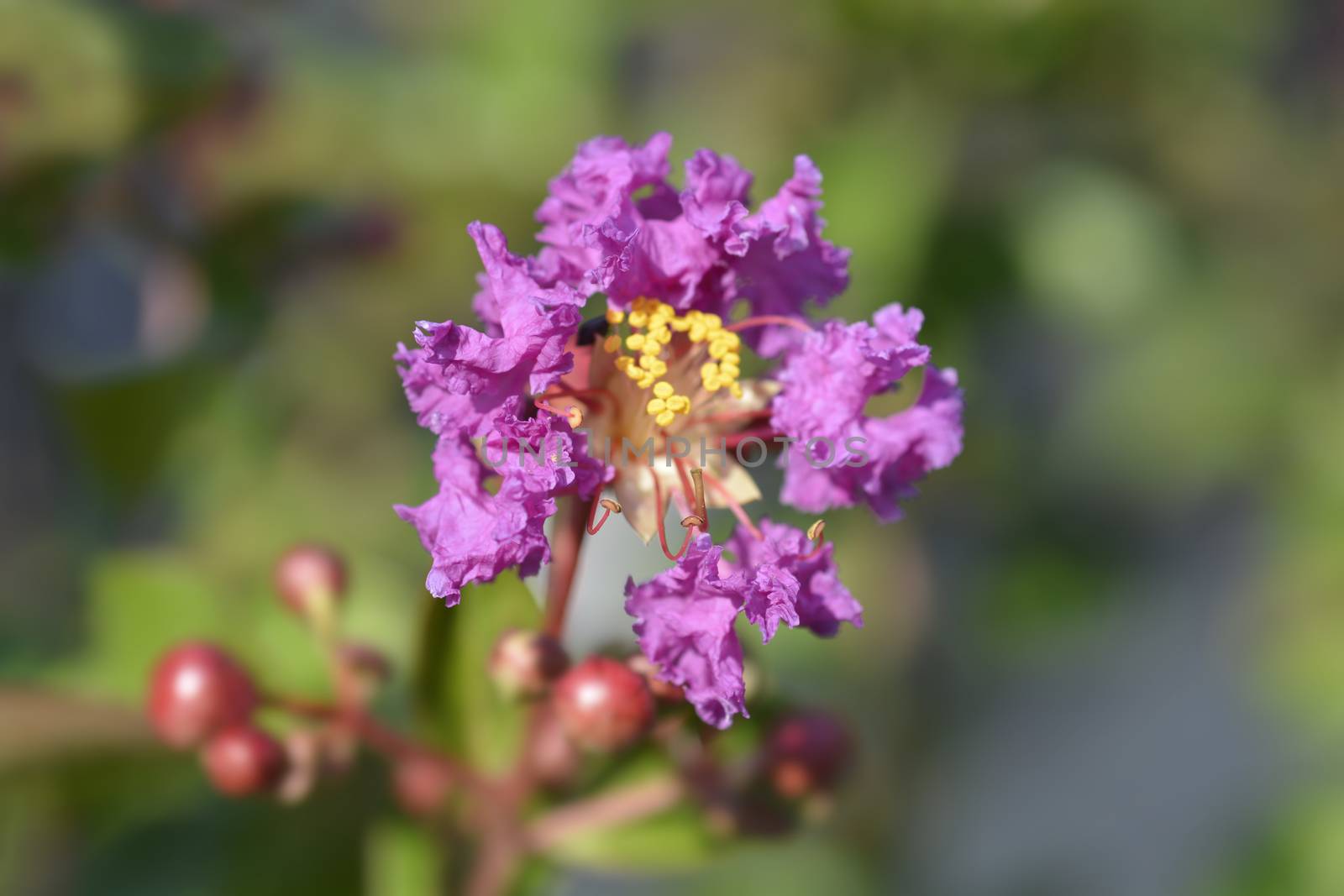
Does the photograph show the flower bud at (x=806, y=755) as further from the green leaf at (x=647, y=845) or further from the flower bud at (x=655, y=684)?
the flower bud at (x=655, y=684)

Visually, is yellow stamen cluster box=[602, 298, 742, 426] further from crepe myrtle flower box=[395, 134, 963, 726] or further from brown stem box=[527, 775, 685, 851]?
brown stem box=[527, 775, 685, 851]

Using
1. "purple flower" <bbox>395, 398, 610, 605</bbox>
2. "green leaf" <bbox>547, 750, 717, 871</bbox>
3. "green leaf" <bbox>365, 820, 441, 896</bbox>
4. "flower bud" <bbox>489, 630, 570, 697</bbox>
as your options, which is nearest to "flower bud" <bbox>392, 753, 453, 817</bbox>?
"green leaf" <bbox>365, 820, 441, 896</bbox>

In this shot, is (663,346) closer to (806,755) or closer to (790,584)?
(790,584)

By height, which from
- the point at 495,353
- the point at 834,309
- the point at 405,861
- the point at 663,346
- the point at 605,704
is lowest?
the point at 405,861

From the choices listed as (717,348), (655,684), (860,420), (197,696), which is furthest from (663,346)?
(197,696)

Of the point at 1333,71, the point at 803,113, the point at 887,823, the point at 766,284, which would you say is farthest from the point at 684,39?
the point at 766,284

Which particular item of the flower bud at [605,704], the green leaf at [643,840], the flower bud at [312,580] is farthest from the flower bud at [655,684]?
the flower bud at [312,580]

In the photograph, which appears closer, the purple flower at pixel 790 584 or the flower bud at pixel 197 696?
the purple flower at pixel 790 584
